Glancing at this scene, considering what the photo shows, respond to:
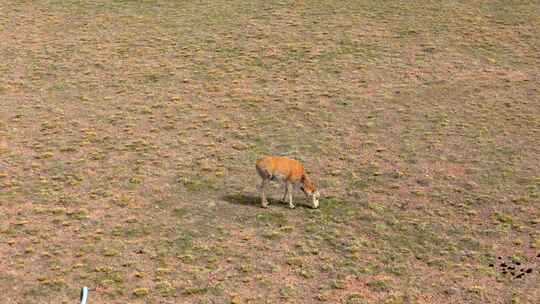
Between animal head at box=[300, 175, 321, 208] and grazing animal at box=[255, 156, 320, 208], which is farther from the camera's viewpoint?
animal head at box=[300, 175, 321, 208]

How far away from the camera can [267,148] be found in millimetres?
30281

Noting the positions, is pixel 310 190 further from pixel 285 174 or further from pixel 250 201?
pixel 250 201

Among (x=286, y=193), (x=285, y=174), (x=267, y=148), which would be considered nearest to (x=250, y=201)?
(x=286, y=193)

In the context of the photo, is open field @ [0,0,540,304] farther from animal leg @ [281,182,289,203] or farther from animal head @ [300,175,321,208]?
animal leg @ [281,182,289,203]

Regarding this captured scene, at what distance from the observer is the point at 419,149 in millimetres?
30562

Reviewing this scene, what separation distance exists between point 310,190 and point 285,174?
1144 millimetres

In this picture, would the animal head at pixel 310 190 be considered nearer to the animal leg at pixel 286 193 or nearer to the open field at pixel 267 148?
the open field at pixel 267 148

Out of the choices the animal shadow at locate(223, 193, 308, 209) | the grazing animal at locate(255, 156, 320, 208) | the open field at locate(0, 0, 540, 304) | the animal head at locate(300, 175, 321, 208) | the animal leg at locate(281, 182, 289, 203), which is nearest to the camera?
the open field at locate(0, 0, 540, 304)

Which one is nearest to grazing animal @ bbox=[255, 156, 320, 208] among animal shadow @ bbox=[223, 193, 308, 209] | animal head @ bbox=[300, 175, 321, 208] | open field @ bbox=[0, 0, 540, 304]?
animal head @ bbox=[300, 175, 321, 208]

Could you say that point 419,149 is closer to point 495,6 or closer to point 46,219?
point 46,219

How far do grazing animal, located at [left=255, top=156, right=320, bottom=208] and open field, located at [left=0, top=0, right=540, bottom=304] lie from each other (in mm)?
544

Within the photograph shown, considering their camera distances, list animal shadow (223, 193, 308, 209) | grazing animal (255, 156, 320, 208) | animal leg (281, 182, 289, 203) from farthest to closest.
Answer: animal shadow (223, 193, 308, 209), animal leg (281, 182, 289, 203), grazing animal (255, 156, 320, 208)

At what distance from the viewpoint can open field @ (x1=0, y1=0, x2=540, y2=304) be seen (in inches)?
834

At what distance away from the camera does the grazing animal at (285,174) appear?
2356cm
